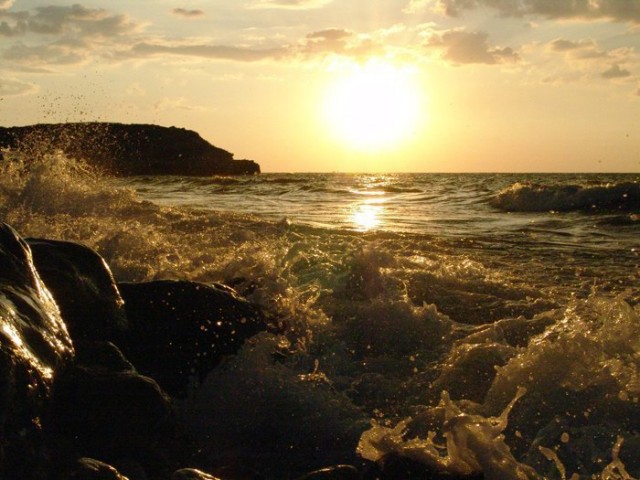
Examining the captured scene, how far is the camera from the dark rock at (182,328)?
13.8 feet

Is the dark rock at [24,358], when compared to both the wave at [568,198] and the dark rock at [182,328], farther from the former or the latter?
the wave at [568,198]

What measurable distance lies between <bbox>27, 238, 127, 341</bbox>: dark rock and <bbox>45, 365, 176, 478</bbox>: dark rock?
2.05 feet

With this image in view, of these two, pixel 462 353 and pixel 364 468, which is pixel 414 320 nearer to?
pixel 462 353

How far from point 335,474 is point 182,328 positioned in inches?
76.1

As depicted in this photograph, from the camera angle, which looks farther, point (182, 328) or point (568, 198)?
point (568, 198)

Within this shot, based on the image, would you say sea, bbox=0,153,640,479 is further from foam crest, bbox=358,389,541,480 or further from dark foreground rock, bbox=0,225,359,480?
dark foreground rock, bbox=0,225,359,480

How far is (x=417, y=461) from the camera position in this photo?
9.52 ft

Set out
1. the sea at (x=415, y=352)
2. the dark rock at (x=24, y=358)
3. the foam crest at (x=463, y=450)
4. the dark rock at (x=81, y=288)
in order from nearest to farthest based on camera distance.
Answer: the dark rock at (x=24, y=358), the foam crest at (x=463, y=450), the sea at (x=415, y=352), the dark rock at (x=81, y=288)

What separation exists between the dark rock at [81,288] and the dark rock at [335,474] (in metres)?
1.63

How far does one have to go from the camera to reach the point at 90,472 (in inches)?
95.3

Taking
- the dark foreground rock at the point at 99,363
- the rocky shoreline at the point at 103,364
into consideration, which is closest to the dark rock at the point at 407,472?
the rocky shoreline at the point at 103,364

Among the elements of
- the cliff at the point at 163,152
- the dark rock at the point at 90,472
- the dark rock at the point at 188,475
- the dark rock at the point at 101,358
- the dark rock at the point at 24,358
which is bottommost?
the dark rock at the point at 188,475

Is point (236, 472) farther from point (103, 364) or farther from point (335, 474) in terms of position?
point (103, 364)

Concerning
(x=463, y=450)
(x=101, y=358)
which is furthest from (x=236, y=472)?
(x=463, y=450)
